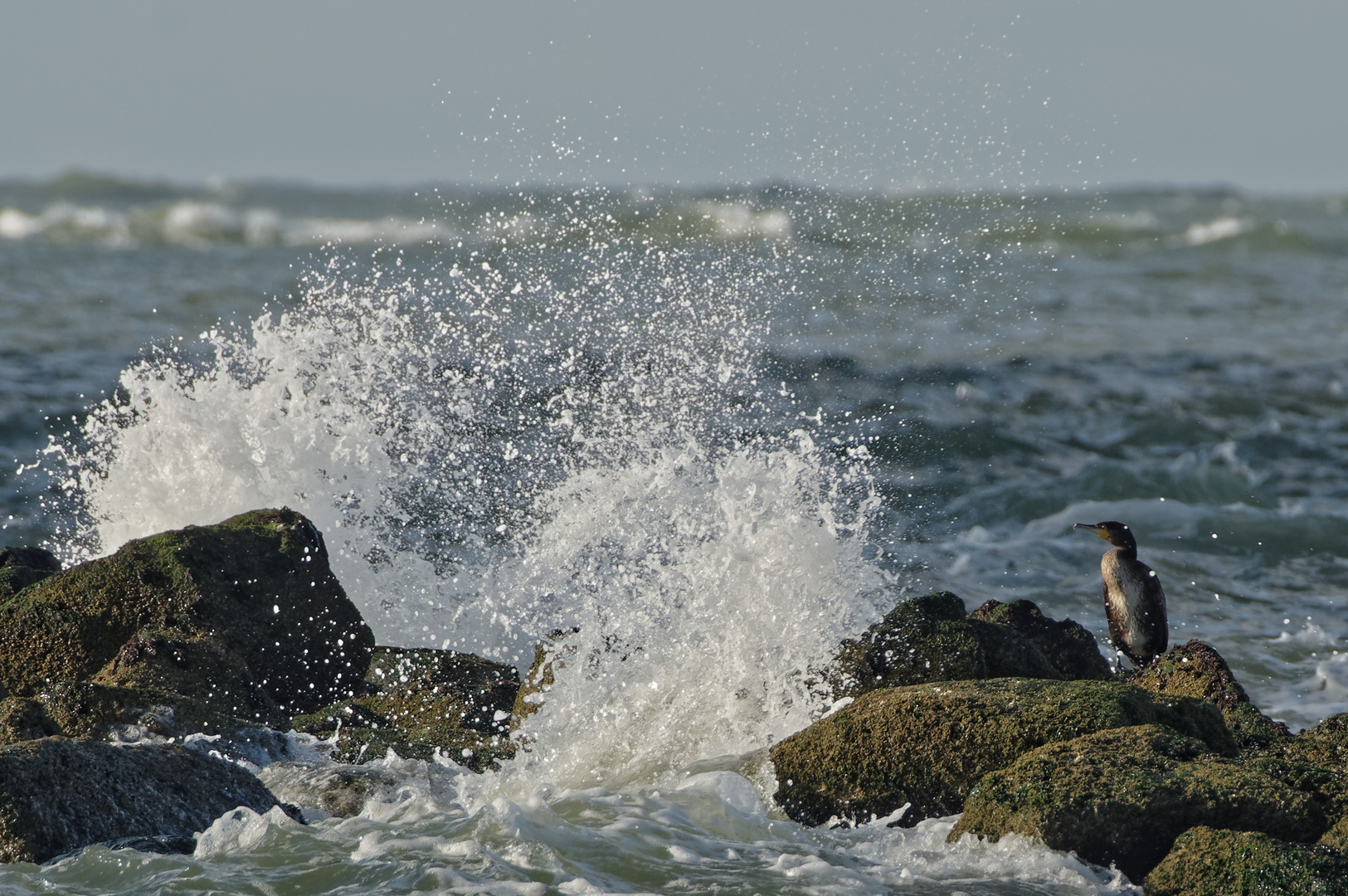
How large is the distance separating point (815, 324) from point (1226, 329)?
19.4 feet

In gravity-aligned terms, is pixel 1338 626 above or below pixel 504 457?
below

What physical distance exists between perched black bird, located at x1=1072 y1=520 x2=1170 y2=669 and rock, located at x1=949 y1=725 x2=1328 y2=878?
6.21 feet

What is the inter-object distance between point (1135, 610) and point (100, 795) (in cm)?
406

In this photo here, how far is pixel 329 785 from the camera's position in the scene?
4.13m

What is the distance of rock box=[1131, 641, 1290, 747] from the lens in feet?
14.9

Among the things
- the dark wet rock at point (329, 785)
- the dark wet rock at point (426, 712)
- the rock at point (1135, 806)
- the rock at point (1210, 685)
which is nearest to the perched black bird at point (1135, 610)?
the rock at point (1210, 685)

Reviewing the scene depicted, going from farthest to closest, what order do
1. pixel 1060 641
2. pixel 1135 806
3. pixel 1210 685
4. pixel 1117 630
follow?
pixel 1117 630 → pixel 1060 641 → pixel 1210 685 → pixel 1135 806

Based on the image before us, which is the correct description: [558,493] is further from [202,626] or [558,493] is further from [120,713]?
[120,713]

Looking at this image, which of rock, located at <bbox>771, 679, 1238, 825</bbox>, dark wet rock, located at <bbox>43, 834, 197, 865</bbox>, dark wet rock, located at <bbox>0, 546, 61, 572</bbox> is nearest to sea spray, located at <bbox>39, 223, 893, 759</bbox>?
rock, located at <bbox>771, 679, 1238, 825</bbox>

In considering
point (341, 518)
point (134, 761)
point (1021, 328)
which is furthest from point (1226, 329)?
point (134, 761)

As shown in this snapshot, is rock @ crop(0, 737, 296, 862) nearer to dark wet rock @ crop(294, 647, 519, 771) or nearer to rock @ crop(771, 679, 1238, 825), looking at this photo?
dark wet rock @ crop(294, 647, 519, 771)

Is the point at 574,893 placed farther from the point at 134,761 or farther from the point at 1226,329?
the point at 1226,329

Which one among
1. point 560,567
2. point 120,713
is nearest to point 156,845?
point 120,713

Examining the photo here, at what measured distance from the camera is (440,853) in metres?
3.74
